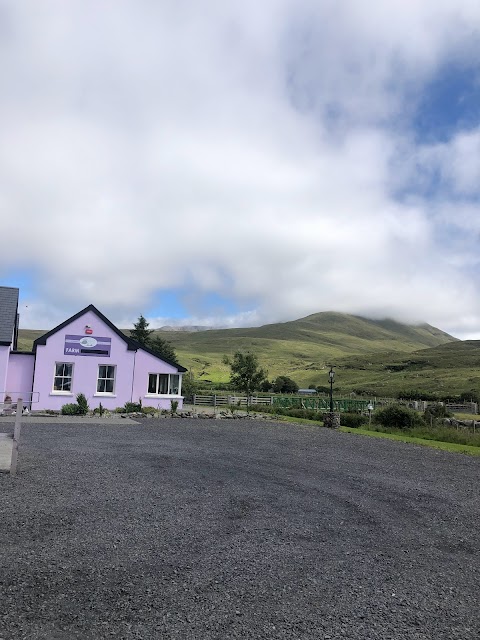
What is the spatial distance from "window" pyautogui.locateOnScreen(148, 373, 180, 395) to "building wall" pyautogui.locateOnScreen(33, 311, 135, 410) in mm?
1874

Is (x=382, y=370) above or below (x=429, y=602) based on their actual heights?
above

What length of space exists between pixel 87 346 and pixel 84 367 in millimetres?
1326

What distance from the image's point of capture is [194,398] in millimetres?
47875

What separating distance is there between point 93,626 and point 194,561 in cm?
175

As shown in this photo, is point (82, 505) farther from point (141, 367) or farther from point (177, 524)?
point (141, 367)

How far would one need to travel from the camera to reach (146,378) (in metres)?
32.8

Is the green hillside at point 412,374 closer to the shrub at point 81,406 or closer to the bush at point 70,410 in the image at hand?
the shrub at point 81,406

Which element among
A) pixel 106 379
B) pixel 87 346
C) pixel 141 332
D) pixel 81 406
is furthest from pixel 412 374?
Result: pixel 81 406

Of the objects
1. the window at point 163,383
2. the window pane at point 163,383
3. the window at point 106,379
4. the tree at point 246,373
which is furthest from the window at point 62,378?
the tree at point 246,373

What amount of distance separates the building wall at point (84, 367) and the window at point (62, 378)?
236 millimetres

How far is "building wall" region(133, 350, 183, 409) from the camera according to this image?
32.5 m

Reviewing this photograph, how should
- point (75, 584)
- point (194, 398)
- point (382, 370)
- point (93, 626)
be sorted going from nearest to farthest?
1. point (93, 626)
2. point (75, 584)
3. point (194, 398)
4. point (382, 370)

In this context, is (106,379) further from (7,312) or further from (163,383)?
(7,312)

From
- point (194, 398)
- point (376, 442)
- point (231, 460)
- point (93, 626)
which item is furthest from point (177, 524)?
point (194, 398)
